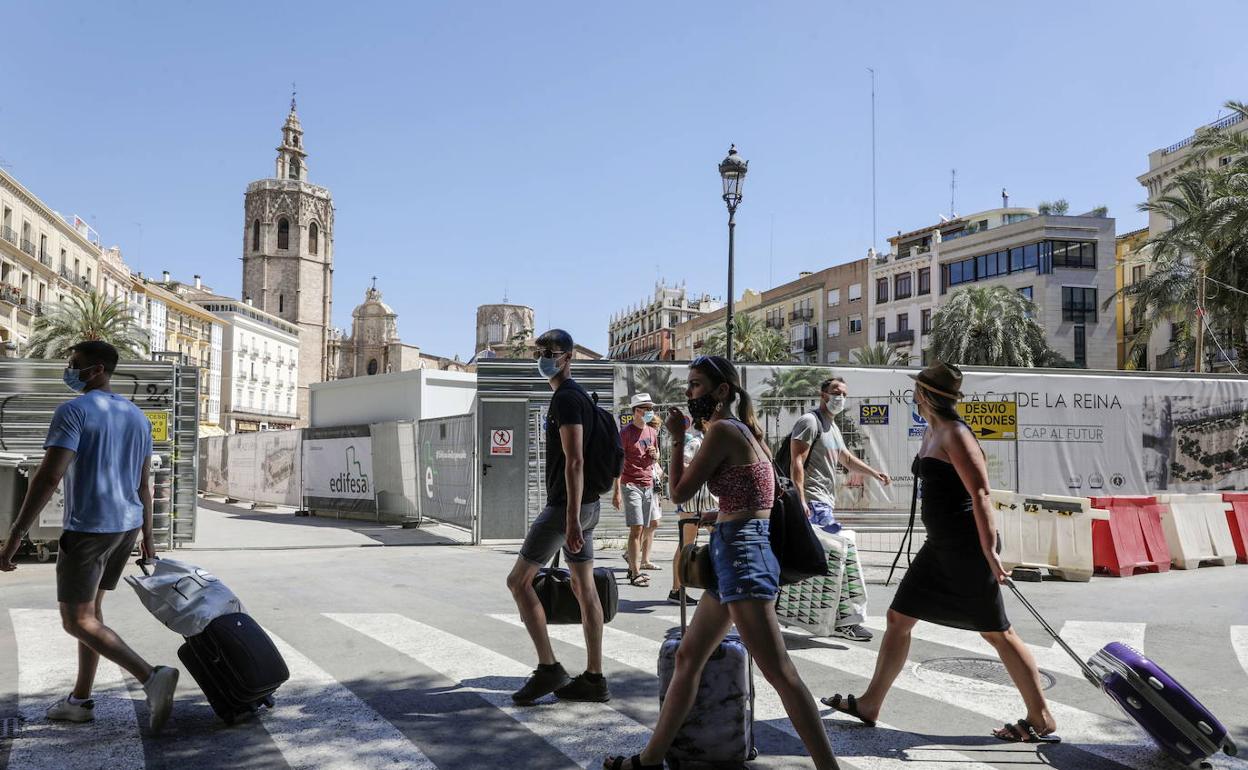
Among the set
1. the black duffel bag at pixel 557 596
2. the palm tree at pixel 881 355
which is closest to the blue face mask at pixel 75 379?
the black duffel bag at pixel 557 596

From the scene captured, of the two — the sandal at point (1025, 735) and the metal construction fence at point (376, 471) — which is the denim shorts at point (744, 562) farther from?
the metal construction fence at point (376, 471)

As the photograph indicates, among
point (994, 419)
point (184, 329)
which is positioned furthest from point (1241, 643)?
point (184, 329)

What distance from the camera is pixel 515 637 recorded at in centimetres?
690

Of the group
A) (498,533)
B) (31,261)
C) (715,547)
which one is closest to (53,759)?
(715,547)

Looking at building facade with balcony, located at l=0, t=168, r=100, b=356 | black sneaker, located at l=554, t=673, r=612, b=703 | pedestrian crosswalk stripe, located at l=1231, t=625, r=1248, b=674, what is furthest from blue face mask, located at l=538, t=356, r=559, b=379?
building facade with balcony, located at l=0, t=168, r=100, b=356

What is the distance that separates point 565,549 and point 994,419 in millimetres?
12020

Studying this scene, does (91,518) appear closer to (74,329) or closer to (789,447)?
(789,447)

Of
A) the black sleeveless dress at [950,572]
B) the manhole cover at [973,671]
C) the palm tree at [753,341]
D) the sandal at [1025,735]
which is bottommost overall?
the manhole cover at [973,671]

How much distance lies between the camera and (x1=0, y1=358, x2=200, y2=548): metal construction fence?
1327 cm

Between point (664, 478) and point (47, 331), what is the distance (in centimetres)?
4033

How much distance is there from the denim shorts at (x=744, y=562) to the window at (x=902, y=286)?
6721cm

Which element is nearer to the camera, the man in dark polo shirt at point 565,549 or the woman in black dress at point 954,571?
the woman in black dress at point 954,571

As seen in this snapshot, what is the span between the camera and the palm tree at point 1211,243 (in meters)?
28.4

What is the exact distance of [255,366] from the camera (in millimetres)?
114438
